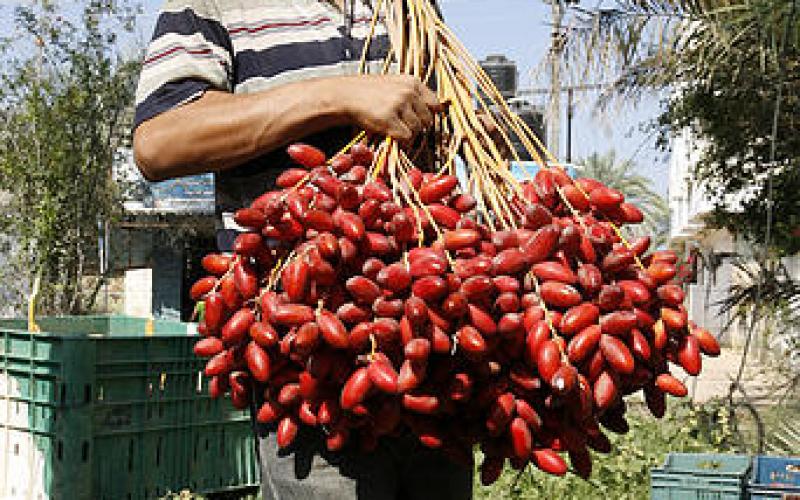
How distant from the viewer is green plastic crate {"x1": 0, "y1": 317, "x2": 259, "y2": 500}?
452cm

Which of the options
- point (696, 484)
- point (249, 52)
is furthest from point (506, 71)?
point (249, 52)

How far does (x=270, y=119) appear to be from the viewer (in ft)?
5.02

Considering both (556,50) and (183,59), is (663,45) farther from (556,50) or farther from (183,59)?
(183,59)

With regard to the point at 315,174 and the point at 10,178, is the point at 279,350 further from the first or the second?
the point at 10,178

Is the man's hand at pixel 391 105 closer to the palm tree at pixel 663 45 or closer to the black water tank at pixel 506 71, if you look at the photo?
the palm tree at pixel 663 45

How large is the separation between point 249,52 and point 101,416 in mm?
3257

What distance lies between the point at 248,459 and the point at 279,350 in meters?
4.34

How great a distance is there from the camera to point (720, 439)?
20.5ft

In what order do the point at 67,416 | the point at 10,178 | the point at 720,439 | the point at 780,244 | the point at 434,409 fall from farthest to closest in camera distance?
the point at 10,178, the point at 780,244, the point at 720,439, the point at 67,416, the point at 434,409

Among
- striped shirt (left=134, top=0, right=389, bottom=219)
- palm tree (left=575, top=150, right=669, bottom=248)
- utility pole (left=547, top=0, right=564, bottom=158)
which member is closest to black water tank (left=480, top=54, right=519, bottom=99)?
utility pole (left=547, top=0, right=564, bottom=158)

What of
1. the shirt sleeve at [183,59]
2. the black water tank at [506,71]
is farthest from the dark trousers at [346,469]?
the black water tank at [506,71]

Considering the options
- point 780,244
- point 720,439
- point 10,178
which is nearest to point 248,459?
point 720,439

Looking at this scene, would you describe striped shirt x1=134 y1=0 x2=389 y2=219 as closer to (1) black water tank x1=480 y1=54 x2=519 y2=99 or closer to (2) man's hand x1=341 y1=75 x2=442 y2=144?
(2) man's hand x1=341 y1=75 x2=442 y2=144

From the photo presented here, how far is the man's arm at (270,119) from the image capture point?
1.46 metres
